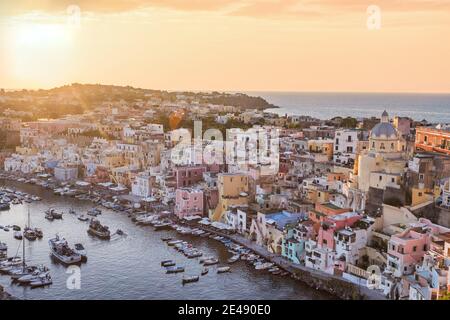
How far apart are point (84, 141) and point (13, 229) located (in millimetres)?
5859

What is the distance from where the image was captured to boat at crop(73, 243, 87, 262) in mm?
5919

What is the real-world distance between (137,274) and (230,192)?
2.31 m

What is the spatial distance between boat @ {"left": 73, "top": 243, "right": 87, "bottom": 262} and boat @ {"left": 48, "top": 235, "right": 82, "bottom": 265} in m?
0.04

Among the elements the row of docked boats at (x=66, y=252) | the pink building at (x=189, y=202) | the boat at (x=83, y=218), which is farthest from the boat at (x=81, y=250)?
the pink building at (x=189, y=202)

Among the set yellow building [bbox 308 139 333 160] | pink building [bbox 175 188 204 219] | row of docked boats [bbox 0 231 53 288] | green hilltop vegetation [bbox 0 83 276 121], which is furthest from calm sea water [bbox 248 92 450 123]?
row of docked boats [bbox 0 231 53 288]

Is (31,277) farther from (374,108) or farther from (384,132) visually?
(374,108)

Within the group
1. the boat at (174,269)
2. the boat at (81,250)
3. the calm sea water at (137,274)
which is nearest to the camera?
the calm sea water at (137,274)

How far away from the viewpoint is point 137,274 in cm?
542

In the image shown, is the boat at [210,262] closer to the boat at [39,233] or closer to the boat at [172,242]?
the boat at [172,242]

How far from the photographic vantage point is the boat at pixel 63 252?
5812mm

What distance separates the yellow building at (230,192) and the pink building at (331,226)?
189 centimetres

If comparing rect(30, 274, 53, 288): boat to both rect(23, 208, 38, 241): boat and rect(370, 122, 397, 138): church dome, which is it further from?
rect(370, 122, 397, 138): church dome

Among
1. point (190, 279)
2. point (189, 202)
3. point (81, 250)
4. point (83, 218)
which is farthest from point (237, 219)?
point (83, 218)
